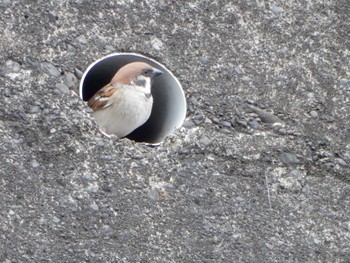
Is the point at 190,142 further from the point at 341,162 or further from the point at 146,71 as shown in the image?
the point at 341,162

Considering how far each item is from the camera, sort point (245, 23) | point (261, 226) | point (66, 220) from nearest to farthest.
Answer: point (66, 220)
point (261, 226)
point (245, 23)

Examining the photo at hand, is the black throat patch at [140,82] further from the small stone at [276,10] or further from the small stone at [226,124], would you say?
the small stone at [276,10]

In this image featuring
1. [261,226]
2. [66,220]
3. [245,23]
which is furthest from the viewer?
[245,23]

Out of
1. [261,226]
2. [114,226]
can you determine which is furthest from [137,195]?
[261,226]

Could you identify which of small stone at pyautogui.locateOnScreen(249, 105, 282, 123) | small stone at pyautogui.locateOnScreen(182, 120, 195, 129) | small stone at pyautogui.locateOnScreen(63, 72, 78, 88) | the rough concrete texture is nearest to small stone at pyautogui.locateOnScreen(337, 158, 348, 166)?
the rough concrete texture

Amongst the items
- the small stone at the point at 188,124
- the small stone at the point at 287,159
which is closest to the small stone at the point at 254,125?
the small stone at the point at 287,159

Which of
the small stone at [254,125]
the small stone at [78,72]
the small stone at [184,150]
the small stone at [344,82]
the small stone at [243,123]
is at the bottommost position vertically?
the small stone at [184,150]

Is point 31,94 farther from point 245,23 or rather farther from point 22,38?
point 245,23

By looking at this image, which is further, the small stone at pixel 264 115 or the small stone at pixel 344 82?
the small stone at pixel 344 82
